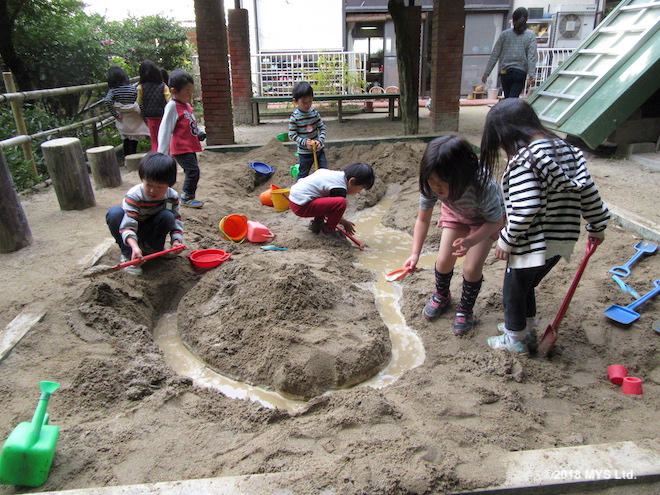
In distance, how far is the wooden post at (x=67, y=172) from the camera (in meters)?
4.58

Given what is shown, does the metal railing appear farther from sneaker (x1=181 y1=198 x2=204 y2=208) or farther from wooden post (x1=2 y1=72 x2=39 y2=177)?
sneaker (x1=181 y1=198 x2=204 y2=208)

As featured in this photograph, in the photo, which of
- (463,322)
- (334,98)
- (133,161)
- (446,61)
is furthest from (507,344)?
(334,98)

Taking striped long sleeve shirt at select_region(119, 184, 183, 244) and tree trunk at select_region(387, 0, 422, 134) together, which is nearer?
striped long sleeve shirt at select_region(119, 184, 183, 244)

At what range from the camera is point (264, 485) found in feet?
5.11

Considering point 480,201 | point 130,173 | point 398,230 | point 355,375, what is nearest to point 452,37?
point 398,230

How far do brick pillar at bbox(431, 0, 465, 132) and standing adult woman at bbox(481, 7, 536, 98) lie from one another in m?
0.65

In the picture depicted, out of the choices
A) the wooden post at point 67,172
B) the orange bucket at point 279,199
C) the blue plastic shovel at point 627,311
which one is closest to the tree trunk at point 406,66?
the orange bucket at point 279,199

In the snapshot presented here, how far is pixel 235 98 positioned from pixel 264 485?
9541 mm

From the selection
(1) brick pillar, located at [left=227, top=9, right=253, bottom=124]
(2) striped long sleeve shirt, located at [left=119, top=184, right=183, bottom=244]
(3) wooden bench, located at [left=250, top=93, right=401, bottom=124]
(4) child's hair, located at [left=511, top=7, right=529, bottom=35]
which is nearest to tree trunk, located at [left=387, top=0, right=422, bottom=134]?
(4) child's hair, located at [left=511, top=7, right=529, bottom=35]

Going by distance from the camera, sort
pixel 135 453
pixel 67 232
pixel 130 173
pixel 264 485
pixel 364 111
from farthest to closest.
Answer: pixel 364 111 → pixel 130 173 → pixel 67 232 → pixel 135 453 → pixel 264 485

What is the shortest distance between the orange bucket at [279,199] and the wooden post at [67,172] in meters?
1.82

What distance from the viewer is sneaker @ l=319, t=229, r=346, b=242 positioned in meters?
4.26

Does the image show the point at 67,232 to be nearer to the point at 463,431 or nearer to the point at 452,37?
the point at 463,431

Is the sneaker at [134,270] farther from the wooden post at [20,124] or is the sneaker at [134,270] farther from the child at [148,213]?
the wooden post at [20,124]
